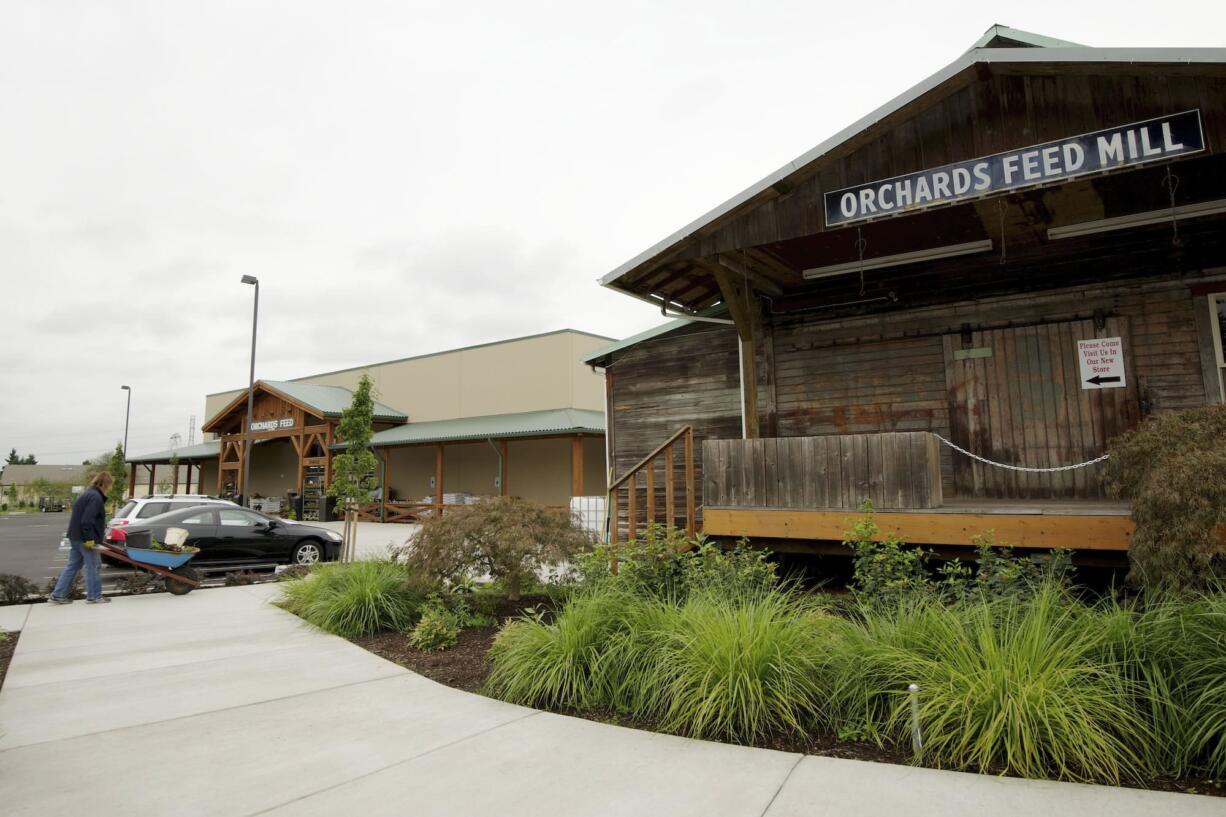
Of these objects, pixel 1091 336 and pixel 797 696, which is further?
pixel 1091 336

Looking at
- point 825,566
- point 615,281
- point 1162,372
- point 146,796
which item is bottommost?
point 146,796

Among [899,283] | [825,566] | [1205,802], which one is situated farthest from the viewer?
[899,283]

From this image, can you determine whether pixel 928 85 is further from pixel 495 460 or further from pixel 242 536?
pixel 495 460

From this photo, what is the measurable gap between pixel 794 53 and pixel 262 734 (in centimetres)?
1281

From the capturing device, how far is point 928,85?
285 inches

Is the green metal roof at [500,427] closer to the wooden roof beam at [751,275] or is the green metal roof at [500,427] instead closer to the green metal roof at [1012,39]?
the wooden roof beam at [751,275]

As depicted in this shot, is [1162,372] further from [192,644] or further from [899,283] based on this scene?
[192,644]

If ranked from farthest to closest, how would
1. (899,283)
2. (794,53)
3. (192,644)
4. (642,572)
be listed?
(794,53) → (899,283) → (192,644) → (642,572)

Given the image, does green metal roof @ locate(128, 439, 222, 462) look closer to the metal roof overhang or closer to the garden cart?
the metal roof overhang

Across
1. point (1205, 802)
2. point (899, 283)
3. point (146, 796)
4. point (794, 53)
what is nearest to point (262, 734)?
point (146, 796)

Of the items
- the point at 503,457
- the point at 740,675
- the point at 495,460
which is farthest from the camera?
the point at 495,460

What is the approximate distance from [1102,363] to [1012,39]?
3744mm

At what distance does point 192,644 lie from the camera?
24.3 ft

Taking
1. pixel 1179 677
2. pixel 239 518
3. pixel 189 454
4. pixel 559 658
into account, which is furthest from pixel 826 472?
pixel 189 454
